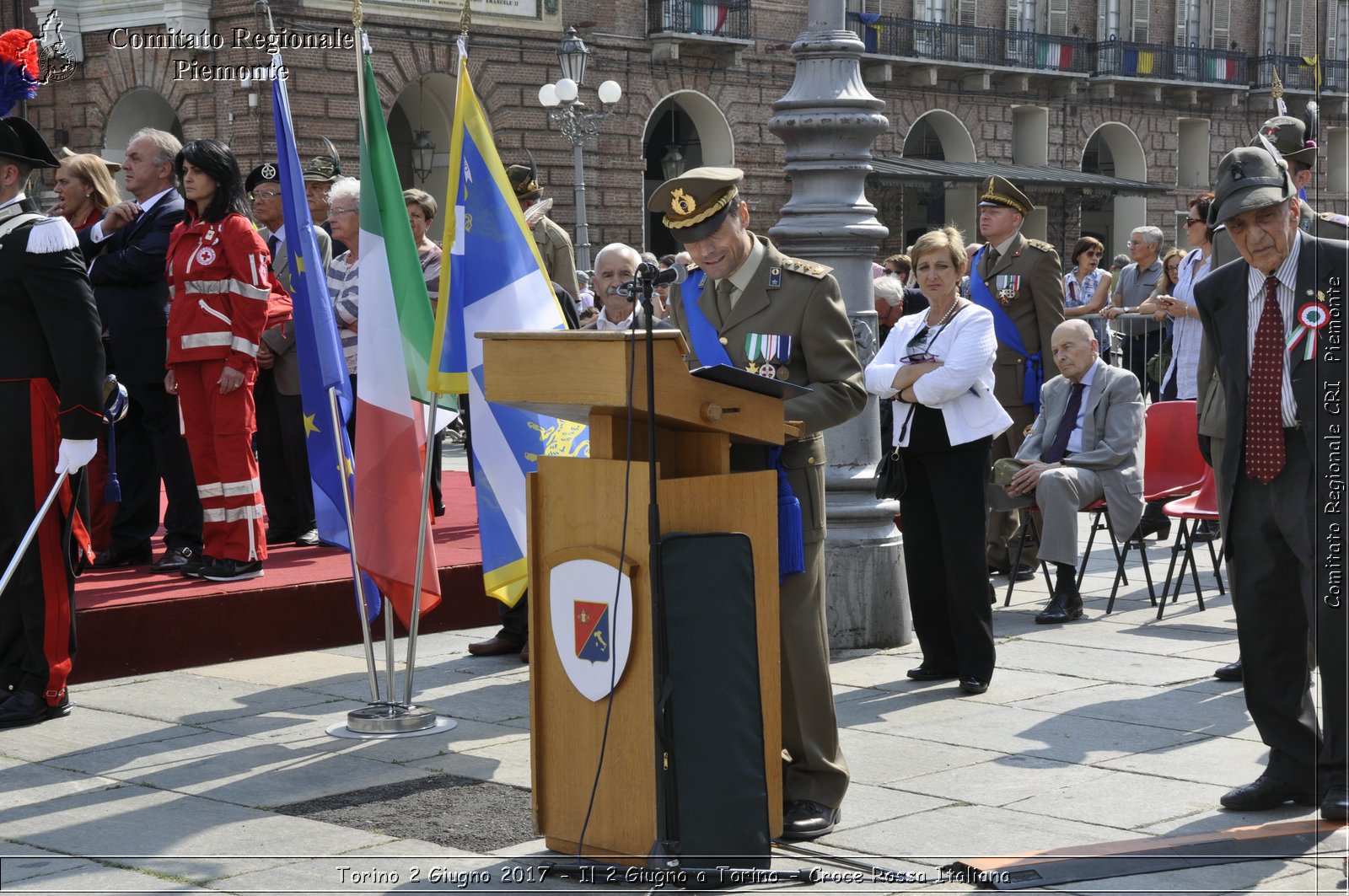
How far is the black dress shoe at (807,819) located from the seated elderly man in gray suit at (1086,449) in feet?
12.4

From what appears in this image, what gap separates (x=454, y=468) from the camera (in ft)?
46.2

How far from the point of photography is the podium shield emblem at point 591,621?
429cm

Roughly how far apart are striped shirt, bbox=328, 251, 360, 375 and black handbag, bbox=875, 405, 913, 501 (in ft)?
9.97

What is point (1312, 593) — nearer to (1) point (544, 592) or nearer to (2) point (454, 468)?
(1) point (544, 592)

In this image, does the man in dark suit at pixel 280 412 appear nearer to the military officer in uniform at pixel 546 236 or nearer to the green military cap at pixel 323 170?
the green military cap at pixel 323 170

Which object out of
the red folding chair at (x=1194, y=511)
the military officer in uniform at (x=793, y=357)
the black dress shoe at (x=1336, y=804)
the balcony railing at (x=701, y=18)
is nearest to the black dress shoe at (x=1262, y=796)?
the black dress shoe at (x=1336, y=804)

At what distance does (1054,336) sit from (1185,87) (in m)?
35.5

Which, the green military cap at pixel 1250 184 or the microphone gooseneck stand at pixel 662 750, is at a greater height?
the green military cap at pixel 1250 184

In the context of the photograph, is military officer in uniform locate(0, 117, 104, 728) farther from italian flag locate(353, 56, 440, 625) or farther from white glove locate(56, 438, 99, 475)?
italian flag locate(353, 56, 440, 625)

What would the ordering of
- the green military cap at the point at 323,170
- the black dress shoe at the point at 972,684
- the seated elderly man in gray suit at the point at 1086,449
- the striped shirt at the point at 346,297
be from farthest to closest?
the green military cap at the point at 323,170 → the striped shirt at the point at 346,297 → the seated elderly man in gray suit at the point at 1086,449 → the black dress shoe at the point at 972,684

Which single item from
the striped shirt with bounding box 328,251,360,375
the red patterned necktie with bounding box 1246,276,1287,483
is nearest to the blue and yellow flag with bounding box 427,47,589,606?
the red patterned necktie with bounding box 1246,276,1287,483

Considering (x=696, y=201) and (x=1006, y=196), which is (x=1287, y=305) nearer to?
(x=696, y=201)

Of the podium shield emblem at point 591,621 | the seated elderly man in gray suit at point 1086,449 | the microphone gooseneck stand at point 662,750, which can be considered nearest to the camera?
the microphone gooseneck stand at point 662,750

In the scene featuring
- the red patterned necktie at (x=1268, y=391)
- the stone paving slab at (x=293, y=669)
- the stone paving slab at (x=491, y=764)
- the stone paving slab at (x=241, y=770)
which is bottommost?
the stone paving slab at (x=293, y=669)
